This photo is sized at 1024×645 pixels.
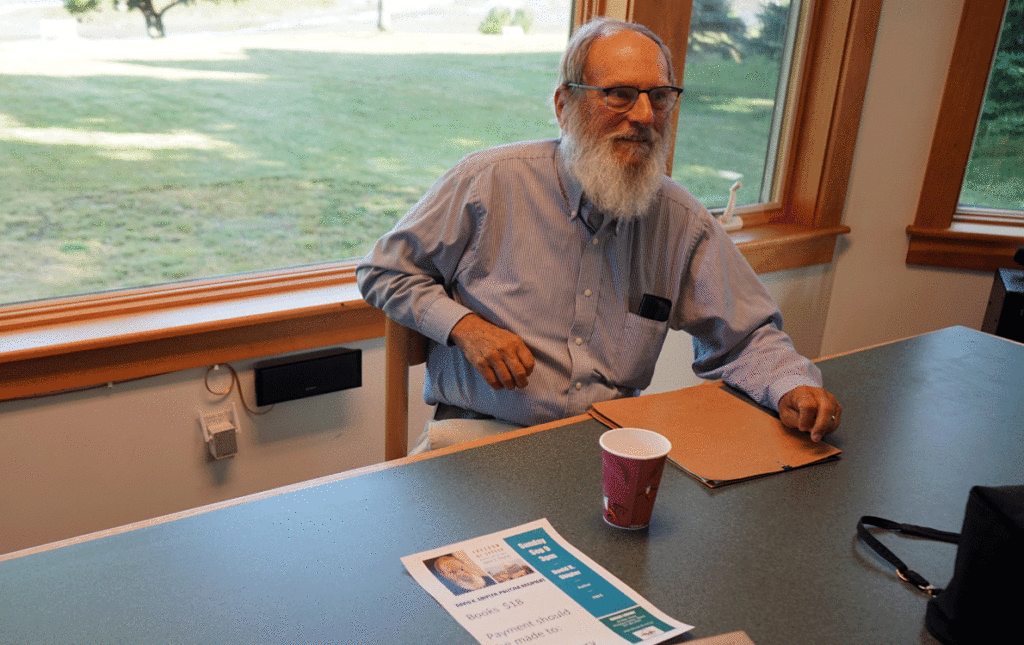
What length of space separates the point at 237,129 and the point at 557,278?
88 cm

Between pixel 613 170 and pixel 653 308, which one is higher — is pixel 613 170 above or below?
above

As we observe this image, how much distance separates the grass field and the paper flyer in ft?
4.03

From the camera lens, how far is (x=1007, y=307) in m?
2.39

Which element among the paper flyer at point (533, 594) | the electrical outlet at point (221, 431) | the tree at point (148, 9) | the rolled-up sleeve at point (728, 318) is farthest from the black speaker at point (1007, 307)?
the tree at point (148, 9)

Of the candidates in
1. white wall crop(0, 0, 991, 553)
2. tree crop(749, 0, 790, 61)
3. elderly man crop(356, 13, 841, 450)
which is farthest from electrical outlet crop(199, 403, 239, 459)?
tree crop(749, 0, 790, 61)

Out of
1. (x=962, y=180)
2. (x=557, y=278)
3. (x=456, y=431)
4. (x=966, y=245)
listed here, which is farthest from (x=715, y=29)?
(x=456, y=431)

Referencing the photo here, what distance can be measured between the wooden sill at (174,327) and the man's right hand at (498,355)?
64 centimetres

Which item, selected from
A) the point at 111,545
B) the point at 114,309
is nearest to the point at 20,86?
the point at 114,309

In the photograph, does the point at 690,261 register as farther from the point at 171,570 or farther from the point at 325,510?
the point at 171,570

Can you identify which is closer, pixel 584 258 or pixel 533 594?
pixel 533 594

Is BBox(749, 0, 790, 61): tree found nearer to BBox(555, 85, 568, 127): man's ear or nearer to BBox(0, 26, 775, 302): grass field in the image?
BBox(0, 26, 775, 302): grass field

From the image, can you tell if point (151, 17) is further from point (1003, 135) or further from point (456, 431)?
point (1003, 135)

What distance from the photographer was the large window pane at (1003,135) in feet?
9.02

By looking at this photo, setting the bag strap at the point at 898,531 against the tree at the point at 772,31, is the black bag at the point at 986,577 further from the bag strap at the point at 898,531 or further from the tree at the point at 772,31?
the tree at the point at 772,31
